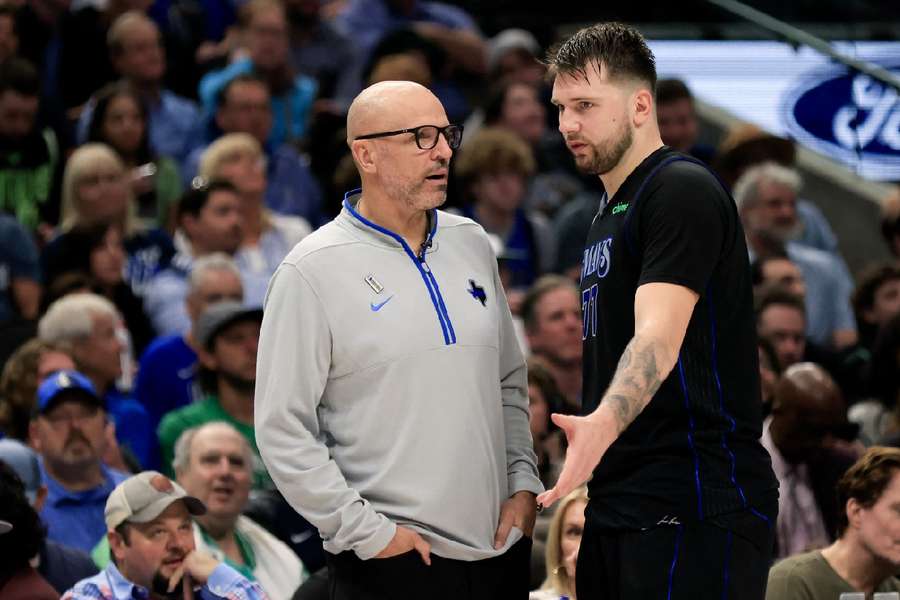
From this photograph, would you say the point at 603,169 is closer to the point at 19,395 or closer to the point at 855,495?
the point at 855,495

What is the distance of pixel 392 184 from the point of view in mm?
4289

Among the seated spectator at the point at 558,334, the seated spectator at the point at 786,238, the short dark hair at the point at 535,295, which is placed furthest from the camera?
the seated spectator at the point at 786,238

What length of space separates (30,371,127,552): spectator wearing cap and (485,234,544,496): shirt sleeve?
3089 mm

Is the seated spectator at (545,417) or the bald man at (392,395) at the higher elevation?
the bald man at (392,395)

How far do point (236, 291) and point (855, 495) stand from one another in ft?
12.3

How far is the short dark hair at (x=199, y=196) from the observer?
31.2ft

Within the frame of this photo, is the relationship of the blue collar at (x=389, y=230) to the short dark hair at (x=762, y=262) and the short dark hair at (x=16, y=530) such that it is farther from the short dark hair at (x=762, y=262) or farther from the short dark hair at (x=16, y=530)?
the short dark hair at (x=762, y=262)

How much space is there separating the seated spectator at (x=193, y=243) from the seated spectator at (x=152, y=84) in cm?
152

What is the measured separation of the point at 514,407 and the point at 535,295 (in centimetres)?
433

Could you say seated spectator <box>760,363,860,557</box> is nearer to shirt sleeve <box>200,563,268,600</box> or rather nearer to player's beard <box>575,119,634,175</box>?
shirt sleeve <box>200,563,268,600</box>

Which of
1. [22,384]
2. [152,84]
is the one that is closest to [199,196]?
[152,84]

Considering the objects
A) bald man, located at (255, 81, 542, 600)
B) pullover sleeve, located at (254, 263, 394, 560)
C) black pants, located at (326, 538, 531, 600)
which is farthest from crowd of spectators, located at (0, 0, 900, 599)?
pullover sleeve, located at (254, 263, 394, 560)

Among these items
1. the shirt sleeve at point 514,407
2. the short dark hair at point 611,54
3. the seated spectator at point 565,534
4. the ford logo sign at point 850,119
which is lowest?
the seated spectator at point 565,534

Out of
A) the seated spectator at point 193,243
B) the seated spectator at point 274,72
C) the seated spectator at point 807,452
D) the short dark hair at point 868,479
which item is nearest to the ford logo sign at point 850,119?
the seated spectator at point 274,72
